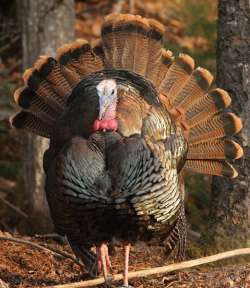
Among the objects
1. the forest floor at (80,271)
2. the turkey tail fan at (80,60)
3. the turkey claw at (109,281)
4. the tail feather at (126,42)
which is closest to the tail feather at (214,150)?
the tail feather at (126,42)

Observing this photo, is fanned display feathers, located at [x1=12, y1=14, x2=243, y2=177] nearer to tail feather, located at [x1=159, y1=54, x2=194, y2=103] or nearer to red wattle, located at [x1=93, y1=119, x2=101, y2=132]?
tail feather, located at [x1=159, y1=54, x2=194, y2=103]

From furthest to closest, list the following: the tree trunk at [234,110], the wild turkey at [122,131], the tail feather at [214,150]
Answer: the tail feather at [214,150] → the tree trunk at [234,110] → the wild turkey at [122,131]

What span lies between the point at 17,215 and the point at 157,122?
4.26 meters

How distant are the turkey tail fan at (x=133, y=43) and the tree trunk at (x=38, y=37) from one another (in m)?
2.25

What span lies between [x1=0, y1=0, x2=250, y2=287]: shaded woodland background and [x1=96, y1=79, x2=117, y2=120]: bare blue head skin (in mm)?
1207

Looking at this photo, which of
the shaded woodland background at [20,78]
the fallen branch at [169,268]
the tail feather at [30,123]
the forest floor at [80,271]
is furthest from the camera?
the shaded woodland background at [20,78]

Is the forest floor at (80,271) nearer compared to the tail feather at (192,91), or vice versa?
the forest floor at (80,271)

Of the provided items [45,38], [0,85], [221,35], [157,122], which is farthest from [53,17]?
[157,122]

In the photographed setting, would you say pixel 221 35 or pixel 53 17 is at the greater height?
pixel 221 35

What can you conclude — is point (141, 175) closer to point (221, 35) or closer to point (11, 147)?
point (221, 35)

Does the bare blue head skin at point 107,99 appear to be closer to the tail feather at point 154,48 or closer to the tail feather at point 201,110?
the tail feather at point 154,48

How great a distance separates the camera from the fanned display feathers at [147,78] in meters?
5.51

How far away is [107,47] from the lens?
→ 5535 mm

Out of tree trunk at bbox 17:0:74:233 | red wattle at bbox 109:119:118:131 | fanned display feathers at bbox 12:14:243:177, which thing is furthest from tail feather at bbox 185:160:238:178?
tree trunk at bbox 17:0:74:233
